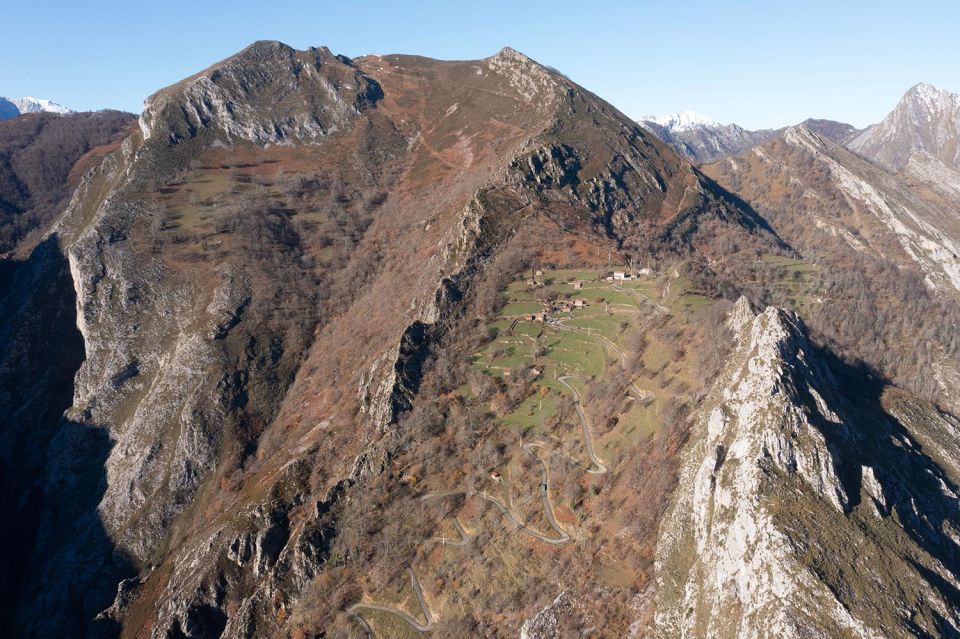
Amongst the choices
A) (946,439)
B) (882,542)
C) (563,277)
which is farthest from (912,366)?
(882,542)

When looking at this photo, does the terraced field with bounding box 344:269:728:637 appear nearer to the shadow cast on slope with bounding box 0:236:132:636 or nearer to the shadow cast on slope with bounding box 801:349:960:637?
the shadow cast on slope with bounding box 801:349:960:637

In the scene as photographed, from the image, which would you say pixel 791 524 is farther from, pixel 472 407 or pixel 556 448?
pixel 472 407

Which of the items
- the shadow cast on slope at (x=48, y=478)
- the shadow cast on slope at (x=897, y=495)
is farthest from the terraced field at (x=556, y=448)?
the shadow cast on slope at (x=48, y=478)

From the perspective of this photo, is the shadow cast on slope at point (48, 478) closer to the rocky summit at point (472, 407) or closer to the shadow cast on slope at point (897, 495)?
the rocky summit at point (472, 407)

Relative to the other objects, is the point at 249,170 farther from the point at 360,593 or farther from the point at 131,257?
the point at 360,593

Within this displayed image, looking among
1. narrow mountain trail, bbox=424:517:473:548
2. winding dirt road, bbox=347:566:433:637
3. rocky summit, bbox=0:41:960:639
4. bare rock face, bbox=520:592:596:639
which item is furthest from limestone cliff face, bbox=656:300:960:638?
winding dirt road, bbox=347:566:433:637
